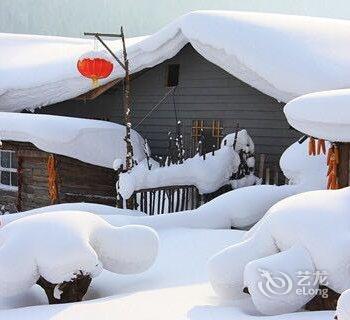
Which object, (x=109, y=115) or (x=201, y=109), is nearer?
(x=201, y=109)

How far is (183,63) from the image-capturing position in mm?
13781

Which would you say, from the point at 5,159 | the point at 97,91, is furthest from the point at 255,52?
the point at 5,159

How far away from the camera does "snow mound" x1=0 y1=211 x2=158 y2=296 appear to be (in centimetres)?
541

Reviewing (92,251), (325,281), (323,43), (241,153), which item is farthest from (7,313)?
(323,43)

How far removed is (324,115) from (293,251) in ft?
10.3

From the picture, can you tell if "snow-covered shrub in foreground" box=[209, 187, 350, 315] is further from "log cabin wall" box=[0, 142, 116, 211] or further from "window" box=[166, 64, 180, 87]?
"window" box=[166, 64, 180, 87]

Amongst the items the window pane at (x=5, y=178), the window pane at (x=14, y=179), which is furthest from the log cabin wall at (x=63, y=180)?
the window pane at (x=5, y=178)

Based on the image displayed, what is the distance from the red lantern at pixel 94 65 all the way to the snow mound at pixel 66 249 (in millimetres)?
7024

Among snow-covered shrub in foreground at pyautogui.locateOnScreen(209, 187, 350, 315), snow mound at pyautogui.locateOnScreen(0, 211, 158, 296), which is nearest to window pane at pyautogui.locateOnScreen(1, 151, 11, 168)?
snow mound at pyautogui.locateOnScreen(0, 211, 158, 296)

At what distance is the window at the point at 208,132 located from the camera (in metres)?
13.4

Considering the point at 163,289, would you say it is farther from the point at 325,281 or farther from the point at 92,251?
the point at 325,281

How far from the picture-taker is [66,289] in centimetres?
560

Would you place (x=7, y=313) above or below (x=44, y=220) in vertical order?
below

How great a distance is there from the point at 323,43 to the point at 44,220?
24.7 feet
